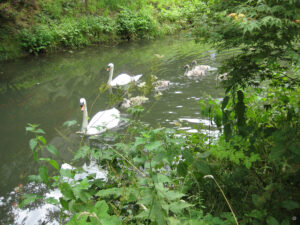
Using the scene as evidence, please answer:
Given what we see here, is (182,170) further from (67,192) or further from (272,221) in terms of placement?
(67,192)

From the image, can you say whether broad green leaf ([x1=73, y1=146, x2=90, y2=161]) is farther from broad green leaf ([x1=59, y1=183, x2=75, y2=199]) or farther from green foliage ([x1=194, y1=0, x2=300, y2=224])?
green foliage ([x1=194, y1=0, x2=300, y2=224])

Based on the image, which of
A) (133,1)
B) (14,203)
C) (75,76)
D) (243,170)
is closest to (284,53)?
(243,170)

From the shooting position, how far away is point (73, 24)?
14367 millimetres

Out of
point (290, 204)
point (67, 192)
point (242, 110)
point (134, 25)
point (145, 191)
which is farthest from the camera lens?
point (134, 25)

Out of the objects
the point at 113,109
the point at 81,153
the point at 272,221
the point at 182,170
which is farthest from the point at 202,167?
the point at 113,109

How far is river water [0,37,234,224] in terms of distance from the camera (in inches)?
173

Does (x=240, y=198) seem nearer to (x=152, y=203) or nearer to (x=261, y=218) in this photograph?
(x=261, y=218)

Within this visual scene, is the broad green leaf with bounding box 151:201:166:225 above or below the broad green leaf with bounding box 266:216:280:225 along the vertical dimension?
above

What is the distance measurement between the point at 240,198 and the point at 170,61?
9490 mm

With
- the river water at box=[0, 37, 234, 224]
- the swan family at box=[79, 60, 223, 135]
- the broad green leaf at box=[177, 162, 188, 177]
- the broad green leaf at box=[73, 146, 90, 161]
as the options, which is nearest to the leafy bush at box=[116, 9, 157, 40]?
the river water at box=[0, 37, 234, 224]

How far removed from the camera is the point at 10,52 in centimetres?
1183

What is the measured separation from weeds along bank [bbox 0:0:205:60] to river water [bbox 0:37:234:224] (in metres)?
0.70

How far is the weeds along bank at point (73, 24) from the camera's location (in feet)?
40.2

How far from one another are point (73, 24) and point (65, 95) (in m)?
7.84
